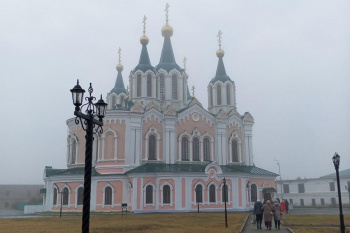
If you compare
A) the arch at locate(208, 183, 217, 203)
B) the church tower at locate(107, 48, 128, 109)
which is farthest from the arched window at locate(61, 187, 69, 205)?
the church tower at locate(107, 48, 128, 109)

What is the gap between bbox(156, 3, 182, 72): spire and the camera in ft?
155

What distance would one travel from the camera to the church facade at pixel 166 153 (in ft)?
124

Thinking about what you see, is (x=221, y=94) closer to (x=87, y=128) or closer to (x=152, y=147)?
(x=152, y=147)

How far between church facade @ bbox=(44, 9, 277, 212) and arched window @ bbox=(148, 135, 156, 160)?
4.4 inches

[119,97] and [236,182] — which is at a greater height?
[119,97]

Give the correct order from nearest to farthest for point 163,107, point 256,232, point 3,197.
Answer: point 256,232
point 163,107
point 3,197

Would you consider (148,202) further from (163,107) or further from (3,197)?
(3,197)

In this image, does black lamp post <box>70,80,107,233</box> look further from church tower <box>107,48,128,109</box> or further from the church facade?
church tower <box>107,48,128,109</box>

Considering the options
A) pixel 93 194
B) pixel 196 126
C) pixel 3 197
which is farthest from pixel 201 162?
pixel 3 197

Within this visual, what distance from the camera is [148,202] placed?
124 feet

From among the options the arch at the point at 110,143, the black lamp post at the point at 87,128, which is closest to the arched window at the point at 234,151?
the arch at the point at 110,143

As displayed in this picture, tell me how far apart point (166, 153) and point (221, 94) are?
1171 centimetres

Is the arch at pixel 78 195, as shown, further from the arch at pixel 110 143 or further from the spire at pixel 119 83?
the spire at pixel 119 83

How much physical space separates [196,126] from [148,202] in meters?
11.0
